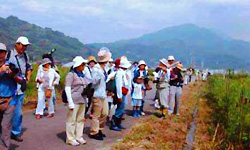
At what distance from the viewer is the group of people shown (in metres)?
5.49

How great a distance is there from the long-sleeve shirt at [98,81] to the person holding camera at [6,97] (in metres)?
2.00

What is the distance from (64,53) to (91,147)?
130819 mm

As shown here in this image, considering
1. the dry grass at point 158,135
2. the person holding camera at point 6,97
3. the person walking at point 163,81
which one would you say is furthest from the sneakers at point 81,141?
the person walking at point 163,81

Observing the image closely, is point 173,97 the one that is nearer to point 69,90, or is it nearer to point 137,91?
point 137,91

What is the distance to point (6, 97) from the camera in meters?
5.43

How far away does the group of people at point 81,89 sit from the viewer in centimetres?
549

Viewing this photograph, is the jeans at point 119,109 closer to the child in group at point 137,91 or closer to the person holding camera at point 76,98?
the person holding camera at point 76,98

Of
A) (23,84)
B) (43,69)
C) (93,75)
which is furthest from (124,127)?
(23,84)

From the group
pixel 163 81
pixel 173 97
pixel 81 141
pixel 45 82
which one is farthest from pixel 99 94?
pixel 173 97

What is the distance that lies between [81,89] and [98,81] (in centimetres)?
62

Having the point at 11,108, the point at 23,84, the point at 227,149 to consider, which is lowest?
the point at 227,149

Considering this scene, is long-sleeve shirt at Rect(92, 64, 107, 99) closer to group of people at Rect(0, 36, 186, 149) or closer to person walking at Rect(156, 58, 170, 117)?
group of people at Rect(0, 36, 186, 149)

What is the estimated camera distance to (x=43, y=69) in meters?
9.80

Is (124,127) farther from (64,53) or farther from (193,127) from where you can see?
(64,53)
